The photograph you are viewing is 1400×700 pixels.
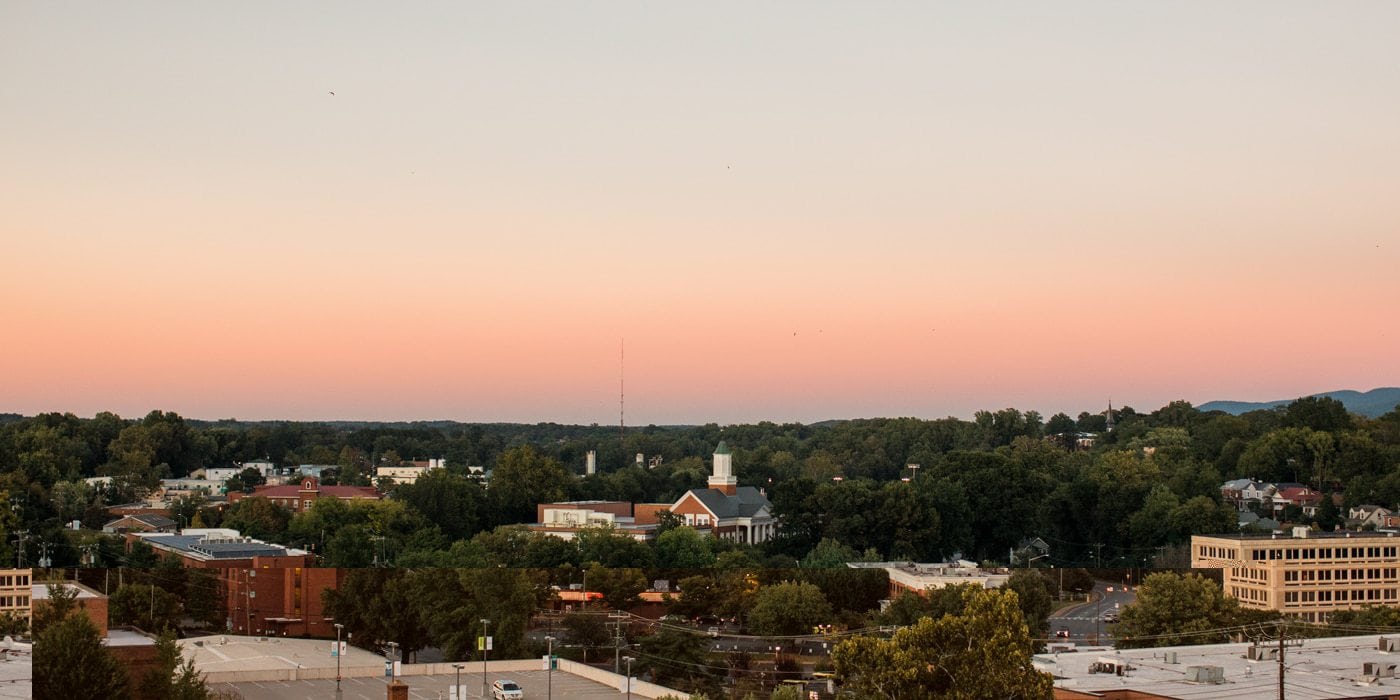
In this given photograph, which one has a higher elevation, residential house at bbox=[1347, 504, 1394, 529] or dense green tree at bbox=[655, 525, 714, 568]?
residential house at bbox=[1347, 504, 1394, 529]

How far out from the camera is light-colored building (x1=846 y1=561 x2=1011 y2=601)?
4878 cm

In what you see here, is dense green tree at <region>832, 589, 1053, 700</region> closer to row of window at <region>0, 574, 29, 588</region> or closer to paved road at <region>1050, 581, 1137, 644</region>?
paved road at <region>1050, 581, 1137, 644</region>

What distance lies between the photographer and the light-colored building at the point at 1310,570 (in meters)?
48.9

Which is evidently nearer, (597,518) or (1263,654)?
(1263,654)

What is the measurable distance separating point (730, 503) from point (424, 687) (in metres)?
41.1

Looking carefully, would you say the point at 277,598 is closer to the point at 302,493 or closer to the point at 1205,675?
the point at 1205,675

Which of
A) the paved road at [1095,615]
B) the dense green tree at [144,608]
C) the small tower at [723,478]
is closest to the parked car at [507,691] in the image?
the dense green tree at [144,608]

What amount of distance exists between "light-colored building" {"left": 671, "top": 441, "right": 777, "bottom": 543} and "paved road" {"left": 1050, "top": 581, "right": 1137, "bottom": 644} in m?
18.2

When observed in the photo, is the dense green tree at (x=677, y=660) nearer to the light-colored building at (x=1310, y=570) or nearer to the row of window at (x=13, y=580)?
the row of window at (x=13, y=580)

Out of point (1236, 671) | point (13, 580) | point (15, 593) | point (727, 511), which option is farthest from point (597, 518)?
point (1236, 671)

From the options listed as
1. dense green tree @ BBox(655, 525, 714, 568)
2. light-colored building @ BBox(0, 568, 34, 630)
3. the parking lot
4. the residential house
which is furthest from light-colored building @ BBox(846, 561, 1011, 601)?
light-colored building @ BBox(0, 568, 34, 630)

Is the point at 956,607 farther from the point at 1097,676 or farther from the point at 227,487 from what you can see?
the point at 227,487

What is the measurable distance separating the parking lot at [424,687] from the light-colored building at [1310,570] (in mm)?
22739

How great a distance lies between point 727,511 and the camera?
75.1m
